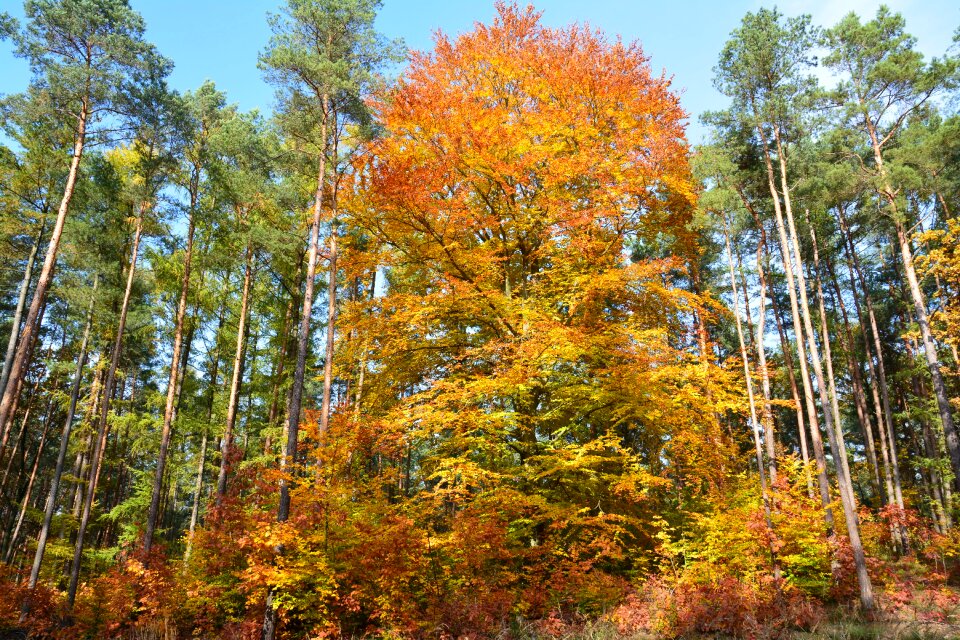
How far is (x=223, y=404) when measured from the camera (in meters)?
20.3

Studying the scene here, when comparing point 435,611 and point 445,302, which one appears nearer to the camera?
point 435,611

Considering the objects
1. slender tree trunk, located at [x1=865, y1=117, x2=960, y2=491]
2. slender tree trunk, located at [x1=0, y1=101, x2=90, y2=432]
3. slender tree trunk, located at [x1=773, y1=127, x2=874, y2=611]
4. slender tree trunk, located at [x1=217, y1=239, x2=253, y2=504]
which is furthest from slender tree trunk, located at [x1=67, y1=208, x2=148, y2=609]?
slender tree trunk, located at [x1=865, y1=117, x2=960, y2=491]

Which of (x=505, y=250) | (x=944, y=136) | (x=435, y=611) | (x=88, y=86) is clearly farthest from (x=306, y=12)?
(x=944, y=136)

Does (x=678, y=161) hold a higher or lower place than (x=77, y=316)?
higher

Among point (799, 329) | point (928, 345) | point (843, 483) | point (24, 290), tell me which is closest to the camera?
point (843, 483)

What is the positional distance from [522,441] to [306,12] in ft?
34.7

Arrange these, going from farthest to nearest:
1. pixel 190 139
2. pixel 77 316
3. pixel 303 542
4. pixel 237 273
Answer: pixel 237 273, pixel 77 316, pixel 190 139, pixel 303 542

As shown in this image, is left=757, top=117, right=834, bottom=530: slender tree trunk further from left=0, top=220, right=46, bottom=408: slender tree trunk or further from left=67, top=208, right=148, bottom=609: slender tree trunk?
left=0, top=220, right=46, bottom=408: slender tree trunk

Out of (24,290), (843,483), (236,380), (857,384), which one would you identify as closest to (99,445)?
(236,380)

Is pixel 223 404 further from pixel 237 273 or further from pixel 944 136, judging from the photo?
pixel 944 136

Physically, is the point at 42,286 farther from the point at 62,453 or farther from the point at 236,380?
the point at 62,453

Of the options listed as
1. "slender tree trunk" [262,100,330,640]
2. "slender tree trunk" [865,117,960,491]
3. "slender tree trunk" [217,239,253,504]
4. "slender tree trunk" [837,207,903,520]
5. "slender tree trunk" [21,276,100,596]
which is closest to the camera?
"slender tree trunk" [262,100,330,640]

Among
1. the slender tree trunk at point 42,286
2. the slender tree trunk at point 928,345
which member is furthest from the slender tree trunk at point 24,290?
the slender tree trunk at point 928,345

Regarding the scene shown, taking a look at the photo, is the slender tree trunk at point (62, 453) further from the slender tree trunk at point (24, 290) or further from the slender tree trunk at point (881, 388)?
the slender tree trunk at point (881, 388)
